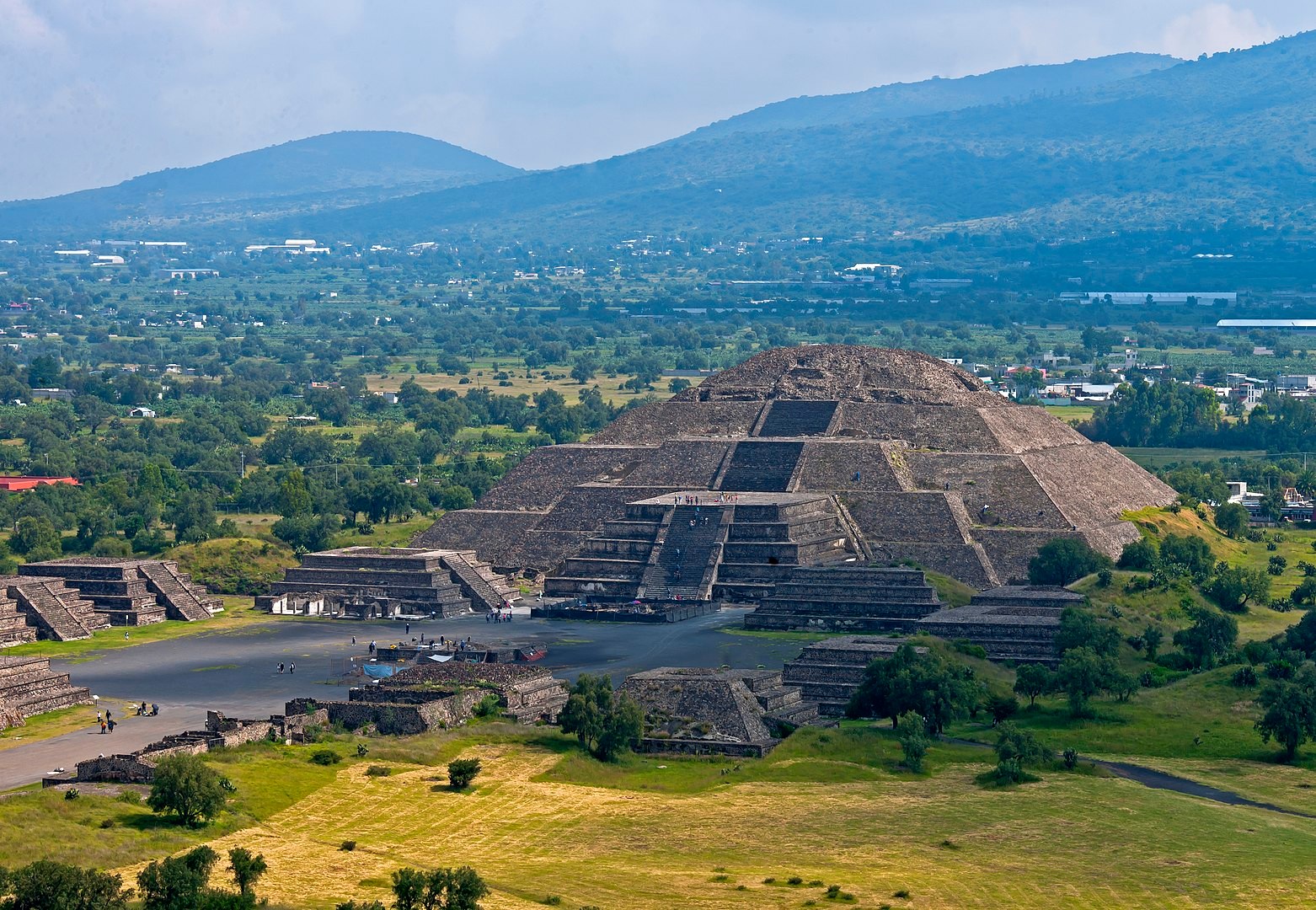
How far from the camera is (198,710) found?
2857 inches

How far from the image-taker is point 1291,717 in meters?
66.4

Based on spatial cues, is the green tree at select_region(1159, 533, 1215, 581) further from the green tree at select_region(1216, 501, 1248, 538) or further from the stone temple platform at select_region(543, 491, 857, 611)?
the stone temple platform at select_region(543, 491, 857, 611)

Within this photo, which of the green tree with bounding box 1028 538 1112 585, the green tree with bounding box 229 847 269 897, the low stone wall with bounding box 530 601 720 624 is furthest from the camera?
the low stone wall with bounding box 530 601 720 624

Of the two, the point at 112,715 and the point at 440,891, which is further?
the point at 112,715

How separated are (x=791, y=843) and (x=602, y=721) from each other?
1019 cm

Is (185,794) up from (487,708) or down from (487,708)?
up

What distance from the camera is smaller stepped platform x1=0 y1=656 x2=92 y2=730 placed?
71875mm

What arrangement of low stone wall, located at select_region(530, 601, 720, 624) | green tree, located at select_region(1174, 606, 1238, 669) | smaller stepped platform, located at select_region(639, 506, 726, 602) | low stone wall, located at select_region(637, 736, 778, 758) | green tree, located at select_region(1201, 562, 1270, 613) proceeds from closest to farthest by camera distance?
1. low stone wall, located at select_region(637, 736, 778, 758)
2. green tree, located at select_region(1174, 606, 1238, 669)
3. green tree, located at select_region(1201, 562, 1270, 613)
4. low stone wall, located at select_region(530, 601, 720, 624)
5. smaller stepped platform, located at select_region(639, 506, 726, 602)

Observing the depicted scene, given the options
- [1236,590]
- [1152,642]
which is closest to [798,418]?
[1236,590]

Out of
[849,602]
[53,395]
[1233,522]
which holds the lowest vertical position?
[53,395]

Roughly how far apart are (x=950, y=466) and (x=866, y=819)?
1990 inches

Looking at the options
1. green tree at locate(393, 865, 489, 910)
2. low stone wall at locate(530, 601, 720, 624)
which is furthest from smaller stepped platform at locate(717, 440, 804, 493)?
green tree at locate(393, 865, 489, 910)

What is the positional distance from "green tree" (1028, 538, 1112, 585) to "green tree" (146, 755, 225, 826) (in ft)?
148

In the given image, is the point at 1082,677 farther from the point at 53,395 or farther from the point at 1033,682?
the point at 53,395
